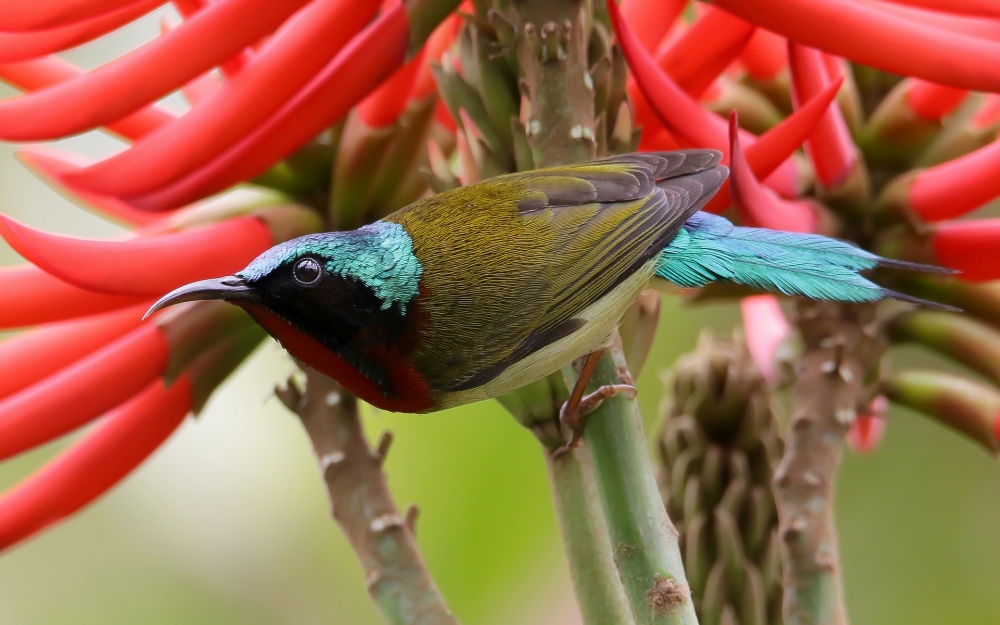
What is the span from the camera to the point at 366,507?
0.99 metres

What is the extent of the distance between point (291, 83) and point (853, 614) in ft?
4.77

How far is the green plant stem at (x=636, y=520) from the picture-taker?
0.73 meters

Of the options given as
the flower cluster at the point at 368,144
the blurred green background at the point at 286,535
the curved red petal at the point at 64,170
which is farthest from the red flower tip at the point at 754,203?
the blurred green background at the point at 286,535

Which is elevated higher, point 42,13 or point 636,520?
point 42,13

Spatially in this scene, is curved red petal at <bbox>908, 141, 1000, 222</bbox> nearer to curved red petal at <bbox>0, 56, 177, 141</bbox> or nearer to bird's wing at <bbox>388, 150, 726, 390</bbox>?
bird's wing at <bbox>388, 150, 726, 390</bbox>

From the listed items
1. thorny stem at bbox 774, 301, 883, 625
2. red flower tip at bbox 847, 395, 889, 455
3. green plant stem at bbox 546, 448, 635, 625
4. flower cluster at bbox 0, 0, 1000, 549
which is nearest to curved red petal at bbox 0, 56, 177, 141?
flower cluster at bbox 0, 0, 1000, 549

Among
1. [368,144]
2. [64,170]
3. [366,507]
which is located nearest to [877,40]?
[368,144]

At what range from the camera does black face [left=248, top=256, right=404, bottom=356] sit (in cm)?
91

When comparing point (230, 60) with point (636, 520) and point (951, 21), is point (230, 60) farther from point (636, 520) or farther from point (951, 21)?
point (951, 21)

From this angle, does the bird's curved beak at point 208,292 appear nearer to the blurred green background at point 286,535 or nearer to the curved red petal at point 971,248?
the curved red petal at point 971,248

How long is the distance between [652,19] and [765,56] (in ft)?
0.92

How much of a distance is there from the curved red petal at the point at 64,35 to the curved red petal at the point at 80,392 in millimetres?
253

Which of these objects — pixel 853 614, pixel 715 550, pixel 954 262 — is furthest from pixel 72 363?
pixel 853 614

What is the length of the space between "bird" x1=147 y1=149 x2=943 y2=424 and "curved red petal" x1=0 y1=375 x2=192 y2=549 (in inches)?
6.0
